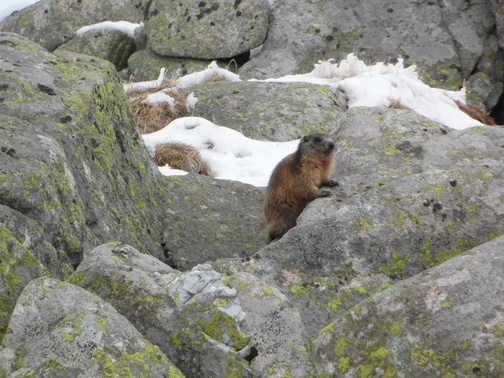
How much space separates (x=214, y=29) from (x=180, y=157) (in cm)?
622

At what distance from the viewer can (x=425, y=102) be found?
1456 cm

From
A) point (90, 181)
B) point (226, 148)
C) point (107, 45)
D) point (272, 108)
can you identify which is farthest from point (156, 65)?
point (90, 181)

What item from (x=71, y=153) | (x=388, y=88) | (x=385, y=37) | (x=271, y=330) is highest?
(x=71, y=153)

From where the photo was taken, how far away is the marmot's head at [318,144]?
9.13 meters

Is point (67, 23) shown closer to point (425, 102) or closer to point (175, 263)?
point (425, 102)

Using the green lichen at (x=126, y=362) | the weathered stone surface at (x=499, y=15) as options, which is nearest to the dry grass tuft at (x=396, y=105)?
the weathered stone surface at (x=499, y=15)

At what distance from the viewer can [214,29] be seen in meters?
17.0

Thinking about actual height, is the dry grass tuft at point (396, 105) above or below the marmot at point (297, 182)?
below

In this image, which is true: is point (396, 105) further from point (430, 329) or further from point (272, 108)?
point (430, 329)

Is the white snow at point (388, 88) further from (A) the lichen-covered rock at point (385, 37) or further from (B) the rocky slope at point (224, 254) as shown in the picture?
(B) the rocky slope at point (224, 254)

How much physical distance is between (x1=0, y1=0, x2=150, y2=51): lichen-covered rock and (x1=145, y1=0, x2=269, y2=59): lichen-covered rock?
2.28 m

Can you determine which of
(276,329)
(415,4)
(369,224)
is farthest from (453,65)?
(276,329)

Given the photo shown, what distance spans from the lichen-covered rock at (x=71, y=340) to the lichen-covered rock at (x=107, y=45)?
582 inches

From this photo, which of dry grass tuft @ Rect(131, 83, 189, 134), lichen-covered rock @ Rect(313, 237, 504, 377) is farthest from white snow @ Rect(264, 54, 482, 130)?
lichen-covered rock @ Rect(313, 237, 504, 377)
